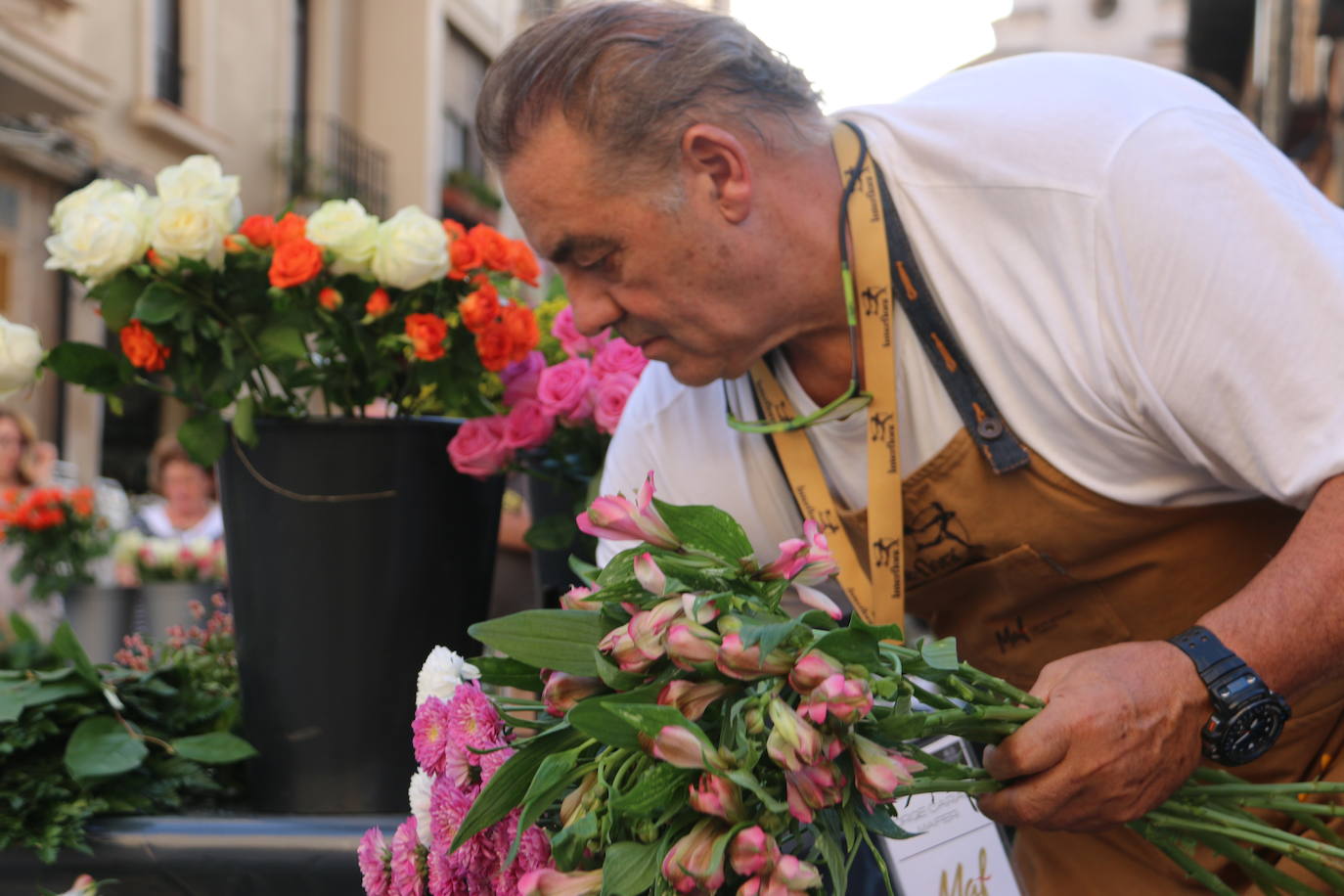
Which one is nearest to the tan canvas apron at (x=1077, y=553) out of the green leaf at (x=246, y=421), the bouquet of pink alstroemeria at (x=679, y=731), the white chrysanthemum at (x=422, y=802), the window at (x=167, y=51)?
the bouquet of pink alstroemeria at (x=679, y=731)

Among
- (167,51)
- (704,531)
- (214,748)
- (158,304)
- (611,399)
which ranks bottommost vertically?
(214,748)

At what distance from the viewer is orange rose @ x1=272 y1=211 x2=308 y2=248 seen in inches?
68.4

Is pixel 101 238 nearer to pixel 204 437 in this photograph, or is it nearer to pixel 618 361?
pixel 204 437

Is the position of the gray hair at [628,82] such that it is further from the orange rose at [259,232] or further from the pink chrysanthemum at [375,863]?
the pink chrysanthemum at [375,863]

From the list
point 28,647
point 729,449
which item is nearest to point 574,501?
point 729,449

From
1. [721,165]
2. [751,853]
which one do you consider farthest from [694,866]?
[721,165]

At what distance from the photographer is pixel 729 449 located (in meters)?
1.63

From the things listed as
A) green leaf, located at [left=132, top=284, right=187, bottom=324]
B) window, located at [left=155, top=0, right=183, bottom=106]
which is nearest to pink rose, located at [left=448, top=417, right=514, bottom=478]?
green leaf, located at [left=132, top=284, right=187, bottom=324]

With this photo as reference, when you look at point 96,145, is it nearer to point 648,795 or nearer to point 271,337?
point 271,337

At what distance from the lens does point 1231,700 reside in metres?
1.10

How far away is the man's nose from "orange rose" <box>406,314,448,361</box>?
33 cm

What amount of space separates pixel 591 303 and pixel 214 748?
741mm

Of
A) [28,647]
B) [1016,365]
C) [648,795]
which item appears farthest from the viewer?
[28,647]

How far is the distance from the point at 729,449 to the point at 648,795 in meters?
0.78
